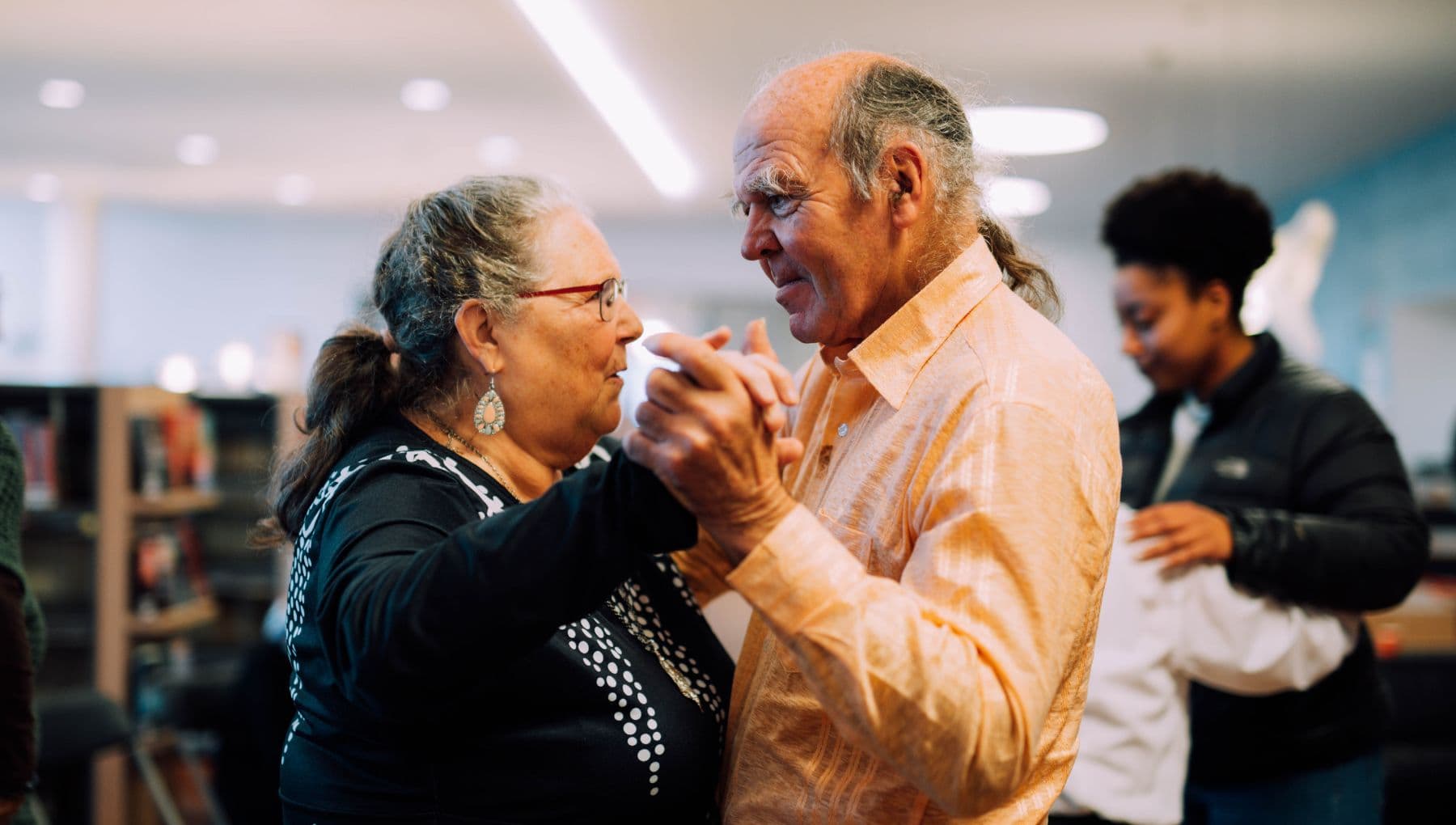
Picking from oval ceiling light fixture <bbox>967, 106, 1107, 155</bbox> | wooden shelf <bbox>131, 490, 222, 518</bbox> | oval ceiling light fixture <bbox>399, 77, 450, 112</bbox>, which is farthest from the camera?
oval ceiling light fixture <bbox>399, 77, 450, 112</bbox>

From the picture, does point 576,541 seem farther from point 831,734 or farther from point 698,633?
point 698,633

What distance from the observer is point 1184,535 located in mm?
1857

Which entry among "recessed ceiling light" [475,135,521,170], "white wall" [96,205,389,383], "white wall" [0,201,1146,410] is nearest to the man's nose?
"recessed ceiling light" [475,135,521,170]

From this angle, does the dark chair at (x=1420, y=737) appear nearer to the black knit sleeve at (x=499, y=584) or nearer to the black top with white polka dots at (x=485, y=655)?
the black top with white polka dots at (x=485, y=655)

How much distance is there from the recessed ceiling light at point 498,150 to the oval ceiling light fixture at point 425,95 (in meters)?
0.91

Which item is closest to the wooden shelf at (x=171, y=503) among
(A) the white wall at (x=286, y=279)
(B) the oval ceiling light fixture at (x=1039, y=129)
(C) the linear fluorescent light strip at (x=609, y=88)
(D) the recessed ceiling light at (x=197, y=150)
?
(C) the linear fluorescent light strip at (x=609, y=88)

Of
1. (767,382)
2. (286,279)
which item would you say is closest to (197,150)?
(286,279)

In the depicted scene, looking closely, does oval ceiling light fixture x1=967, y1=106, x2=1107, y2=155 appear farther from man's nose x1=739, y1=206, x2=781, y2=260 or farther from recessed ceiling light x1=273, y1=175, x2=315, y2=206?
recessed ceiling light x1=273, y1=175, x2=315, y2=206

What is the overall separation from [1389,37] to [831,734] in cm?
637

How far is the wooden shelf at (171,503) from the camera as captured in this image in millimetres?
4328

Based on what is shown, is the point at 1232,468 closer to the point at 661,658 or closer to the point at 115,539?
the point at 661,658

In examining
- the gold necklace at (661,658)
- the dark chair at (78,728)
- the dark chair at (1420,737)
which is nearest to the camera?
the gold necklace at (661,658)

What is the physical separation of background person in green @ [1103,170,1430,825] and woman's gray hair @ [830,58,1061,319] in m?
0.77

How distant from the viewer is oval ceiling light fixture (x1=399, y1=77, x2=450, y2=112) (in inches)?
283
